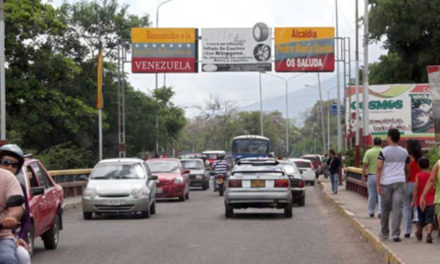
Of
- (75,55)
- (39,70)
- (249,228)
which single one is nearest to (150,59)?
(39,70)

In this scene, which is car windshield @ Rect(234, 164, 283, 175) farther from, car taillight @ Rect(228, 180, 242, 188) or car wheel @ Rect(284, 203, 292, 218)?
car wheel @ Rect(284, 203, 292, 218)

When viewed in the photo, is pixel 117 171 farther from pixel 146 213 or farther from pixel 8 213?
pixel 8 213

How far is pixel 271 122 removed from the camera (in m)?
137

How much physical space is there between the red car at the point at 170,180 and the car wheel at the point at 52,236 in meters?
15.2

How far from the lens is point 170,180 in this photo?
30766mm

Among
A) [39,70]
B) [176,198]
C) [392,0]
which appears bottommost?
[176,198]

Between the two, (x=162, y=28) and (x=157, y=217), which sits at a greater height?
(x=162, y=28)

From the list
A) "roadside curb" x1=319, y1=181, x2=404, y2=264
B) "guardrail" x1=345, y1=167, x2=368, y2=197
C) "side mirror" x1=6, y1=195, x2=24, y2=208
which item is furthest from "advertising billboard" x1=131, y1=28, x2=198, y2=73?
"side mirror" x1=6, y1=195, x2=24, y2=208

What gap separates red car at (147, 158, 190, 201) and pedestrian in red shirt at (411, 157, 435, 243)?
16.7m

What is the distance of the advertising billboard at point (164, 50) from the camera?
1671 inches

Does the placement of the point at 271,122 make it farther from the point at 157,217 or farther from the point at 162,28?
the point at 157,217

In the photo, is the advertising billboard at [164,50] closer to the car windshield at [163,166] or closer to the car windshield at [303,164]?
the car windshield at [303,164]

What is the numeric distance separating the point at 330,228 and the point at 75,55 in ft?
136

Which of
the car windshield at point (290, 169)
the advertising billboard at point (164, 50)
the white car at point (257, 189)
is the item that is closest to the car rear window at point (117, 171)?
the white car at point (257, 189)
